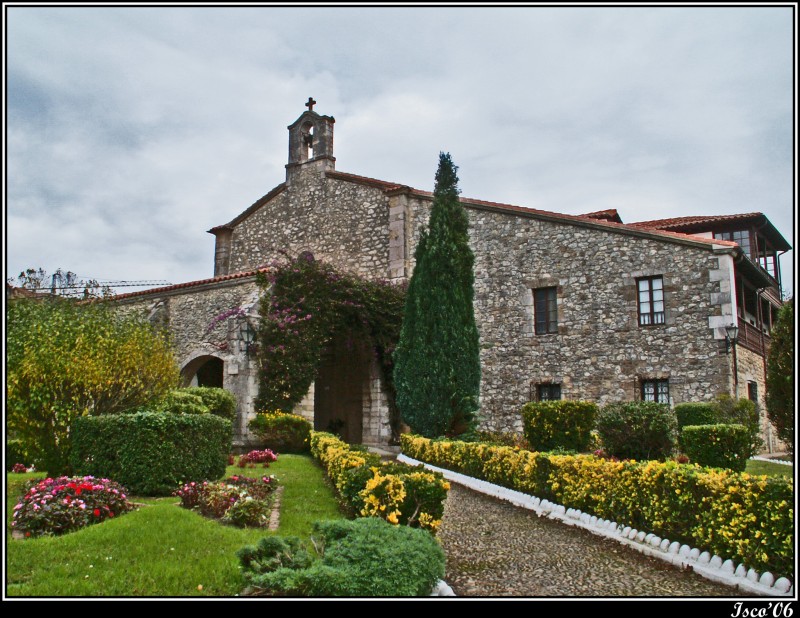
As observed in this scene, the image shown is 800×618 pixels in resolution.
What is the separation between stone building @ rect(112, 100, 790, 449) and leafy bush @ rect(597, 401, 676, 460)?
4.97m

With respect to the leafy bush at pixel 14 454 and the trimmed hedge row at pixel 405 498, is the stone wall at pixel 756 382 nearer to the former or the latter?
the trimmed hedge row at pixel 405 498

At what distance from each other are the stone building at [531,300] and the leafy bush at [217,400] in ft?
3.88

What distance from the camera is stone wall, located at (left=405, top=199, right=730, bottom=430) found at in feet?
55.3

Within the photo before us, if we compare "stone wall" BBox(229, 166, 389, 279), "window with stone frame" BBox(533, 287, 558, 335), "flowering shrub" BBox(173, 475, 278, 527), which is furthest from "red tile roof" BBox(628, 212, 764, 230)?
"flowering shrub" BBox(173, 475, 278, 527)

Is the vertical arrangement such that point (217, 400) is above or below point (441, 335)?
below

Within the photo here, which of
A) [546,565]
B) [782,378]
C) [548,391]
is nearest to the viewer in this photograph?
[546,565]

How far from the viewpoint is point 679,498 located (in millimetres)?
7395

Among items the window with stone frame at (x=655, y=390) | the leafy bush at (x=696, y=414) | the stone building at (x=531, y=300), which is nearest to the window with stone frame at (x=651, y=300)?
the stone building at (x=531, y=300)

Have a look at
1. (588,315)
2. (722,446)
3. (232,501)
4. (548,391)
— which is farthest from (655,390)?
(232,501)

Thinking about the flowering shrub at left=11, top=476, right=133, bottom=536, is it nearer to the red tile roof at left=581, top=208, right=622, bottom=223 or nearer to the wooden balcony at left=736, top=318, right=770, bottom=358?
the wooden balcony at left=736, top=318, right=770, bottom=358

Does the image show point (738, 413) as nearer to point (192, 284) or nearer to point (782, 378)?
point (782, 378)

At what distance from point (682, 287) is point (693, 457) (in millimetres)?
6470

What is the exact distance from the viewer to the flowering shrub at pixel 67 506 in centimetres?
719

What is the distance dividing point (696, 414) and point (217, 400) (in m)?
10.4
